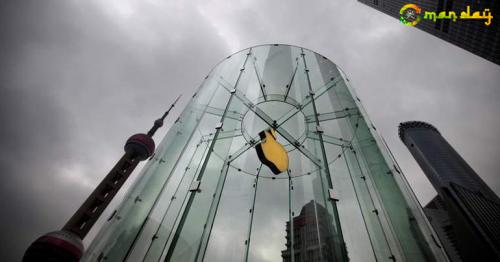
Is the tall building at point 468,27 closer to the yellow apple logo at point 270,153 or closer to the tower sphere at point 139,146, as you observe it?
the yellow apple logo at point 270,153

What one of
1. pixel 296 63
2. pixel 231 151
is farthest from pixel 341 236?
pixel 296 63

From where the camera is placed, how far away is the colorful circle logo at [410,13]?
59.1 meters

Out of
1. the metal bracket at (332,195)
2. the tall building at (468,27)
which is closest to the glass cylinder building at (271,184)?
the metal bracket at (332,195)

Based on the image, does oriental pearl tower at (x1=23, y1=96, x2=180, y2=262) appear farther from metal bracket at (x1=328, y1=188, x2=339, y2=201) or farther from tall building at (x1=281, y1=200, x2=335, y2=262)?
metal bracket at (x1=328, y1=188, x2=339, y2=201)

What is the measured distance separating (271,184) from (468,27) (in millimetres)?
68506

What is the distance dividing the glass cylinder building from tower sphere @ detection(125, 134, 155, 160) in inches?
1648

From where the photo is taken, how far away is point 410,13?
62.5m

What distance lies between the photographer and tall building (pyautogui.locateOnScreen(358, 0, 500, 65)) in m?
46.0

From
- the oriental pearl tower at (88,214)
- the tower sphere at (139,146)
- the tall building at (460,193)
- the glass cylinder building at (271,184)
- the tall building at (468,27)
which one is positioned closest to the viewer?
the glass cylinder building at (271,184)

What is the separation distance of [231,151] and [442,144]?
6085 inches

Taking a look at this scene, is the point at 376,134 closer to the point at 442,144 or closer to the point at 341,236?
the point at 341,236

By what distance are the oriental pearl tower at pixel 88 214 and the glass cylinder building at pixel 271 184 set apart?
73.9 feet

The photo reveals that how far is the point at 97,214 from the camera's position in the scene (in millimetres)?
36906

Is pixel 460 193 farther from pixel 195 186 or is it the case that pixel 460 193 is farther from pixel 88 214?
pixel 195 186
